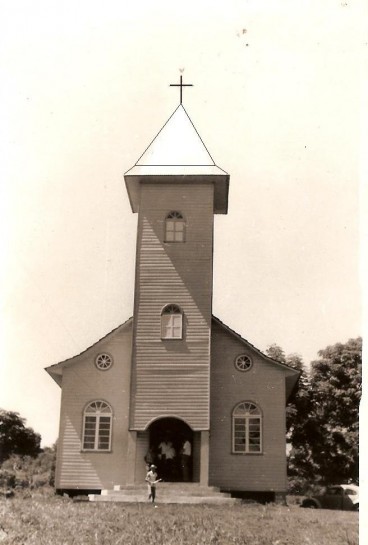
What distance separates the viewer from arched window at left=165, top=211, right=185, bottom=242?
26297mm

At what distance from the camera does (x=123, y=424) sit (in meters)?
25.4

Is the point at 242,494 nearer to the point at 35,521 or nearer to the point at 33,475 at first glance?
the point at 35,521

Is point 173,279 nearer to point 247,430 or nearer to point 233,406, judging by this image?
point 233,406

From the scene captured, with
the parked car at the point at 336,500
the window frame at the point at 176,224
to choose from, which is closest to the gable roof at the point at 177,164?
the window frame at the point at 176,224

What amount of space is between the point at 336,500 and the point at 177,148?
1513 cm

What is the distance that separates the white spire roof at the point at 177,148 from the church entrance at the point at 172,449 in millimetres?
9422

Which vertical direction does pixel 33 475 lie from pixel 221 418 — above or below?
below

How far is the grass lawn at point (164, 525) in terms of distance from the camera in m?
15.1

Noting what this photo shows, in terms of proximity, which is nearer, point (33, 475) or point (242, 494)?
point (242, 494)

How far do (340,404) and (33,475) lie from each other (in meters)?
17.5

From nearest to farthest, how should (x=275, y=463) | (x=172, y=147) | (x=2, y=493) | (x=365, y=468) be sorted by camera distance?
(x=365, y=468) < (x=2, y=493) < (x=275, y=463) < (x=172, y=147)

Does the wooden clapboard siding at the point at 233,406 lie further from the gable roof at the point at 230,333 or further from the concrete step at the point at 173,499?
the concrete step at the point at 173,499

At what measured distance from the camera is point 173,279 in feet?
84.3

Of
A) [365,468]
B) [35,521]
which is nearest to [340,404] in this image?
[35,521]
